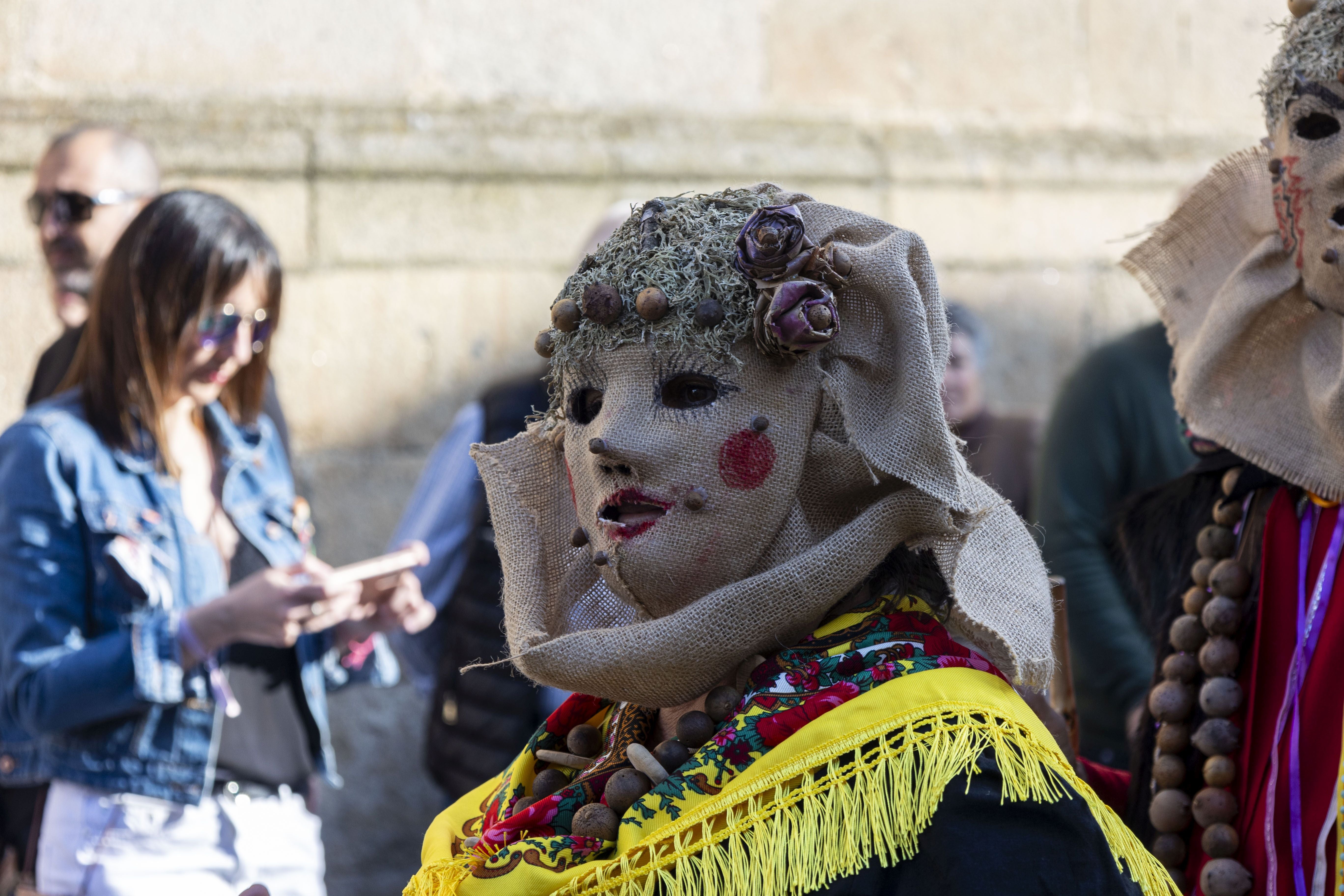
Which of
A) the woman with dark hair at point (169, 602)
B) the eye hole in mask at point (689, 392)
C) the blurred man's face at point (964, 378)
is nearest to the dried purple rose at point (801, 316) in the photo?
the eye hole in mask at point (689, 392)

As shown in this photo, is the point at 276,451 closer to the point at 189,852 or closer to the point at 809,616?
the point at 189,852

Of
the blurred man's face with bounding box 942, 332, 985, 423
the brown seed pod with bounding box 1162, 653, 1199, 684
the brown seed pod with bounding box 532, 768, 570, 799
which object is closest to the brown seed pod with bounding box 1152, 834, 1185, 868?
the brown seed pod with bounding box 1162, 653, 1199, 684

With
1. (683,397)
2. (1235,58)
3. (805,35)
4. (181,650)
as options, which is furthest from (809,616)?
(1235,58)

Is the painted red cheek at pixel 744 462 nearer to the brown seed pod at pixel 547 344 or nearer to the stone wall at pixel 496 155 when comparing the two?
the brown seed pod at pixel 547 344

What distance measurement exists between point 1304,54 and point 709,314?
91cm

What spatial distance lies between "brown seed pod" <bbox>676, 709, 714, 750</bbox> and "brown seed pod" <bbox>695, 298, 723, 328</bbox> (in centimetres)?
46

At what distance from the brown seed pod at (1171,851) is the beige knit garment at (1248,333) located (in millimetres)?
544

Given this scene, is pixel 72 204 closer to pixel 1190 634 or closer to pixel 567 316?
pixel 567 316

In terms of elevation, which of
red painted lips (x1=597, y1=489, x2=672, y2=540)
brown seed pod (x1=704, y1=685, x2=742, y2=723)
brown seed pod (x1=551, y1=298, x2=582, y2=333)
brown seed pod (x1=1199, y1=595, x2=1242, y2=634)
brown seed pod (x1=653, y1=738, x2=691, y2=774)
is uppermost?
brown seed pod (x1=551, y1=298, x2=582, y2=333)

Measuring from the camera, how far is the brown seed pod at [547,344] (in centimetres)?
174

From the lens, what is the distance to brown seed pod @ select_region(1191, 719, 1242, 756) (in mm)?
1952

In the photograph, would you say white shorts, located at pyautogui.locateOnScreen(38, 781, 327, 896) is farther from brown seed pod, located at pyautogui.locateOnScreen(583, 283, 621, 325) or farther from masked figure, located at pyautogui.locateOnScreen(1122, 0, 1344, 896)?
masked figure, located at pyautogui.locateOnScreen(1122, 0, 1344, 896)

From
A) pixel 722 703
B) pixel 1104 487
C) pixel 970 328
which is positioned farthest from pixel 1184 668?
pixel 970 328

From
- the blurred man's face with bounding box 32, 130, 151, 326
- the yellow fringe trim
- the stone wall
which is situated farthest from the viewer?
the stone wall
